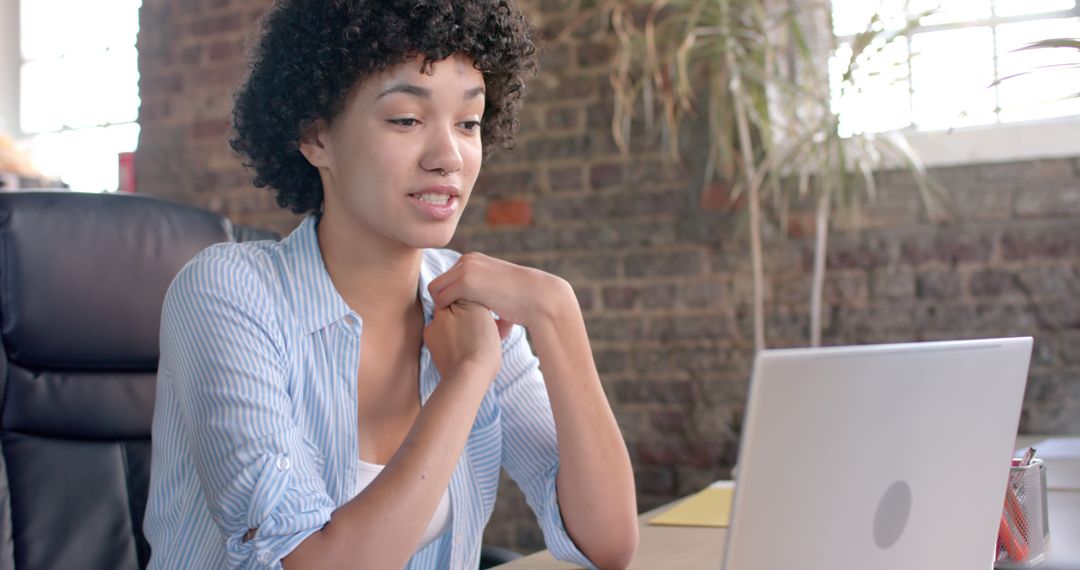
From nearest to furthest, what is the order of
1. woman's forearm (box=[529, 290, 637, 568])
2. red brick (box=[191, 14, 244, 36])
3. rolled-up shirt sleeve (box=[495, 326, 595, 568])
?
woman's forearm (box=[529, 290, 637, 568]) → rolled-up shirt sleeve (box=[495, 326, 595, 568]) → red brick (box=[191, 14, 244, 36])

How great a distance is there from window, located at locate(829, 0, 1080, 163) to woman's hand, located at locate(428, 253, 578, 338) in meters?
1.45

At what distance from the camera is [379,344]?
143 centimetres

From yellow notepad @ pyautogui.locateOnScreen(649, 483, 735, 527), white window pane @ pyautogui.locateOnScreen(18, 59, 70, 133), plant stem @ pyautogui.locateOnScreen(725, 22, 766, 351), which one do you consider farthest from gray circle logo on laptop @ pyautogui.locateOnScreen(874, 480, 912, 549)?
white window pane @ pyautogui.locateOnScreen(18, 59, 70, 133)

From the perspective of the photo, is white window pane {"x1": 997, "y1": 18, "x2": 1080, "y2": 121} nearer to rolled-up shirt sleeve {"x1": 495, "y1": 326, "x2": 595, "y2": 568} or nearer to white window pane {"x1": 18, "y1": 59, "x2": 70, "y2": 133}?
rolled-up shirt sleeve {"x1": 495, "y1": 326, "x2": 595, "y2": 568}

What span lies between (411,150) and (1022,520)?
0.82 metres

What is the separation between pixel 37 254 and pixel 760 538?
1.13m

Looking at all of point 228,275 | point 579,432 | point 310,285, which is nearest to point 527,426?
point 579,432

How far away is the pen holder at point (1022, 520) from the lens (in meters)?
1.18

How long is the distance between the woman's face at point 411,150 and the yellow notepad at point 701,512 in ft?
1.78

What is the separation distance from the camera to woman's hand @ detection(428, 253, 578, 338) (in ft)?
4.64

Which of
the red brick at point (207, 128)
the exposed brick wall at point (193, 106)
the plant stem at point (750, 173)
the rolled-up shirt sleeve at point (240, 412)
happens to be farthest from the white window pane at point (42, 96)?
the rolled-up shirt sleeve at point (240, 412)

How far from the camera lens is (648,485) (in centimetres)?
300

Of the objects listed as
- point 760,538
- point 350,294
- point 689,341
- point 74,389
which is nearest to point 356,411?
point 350,294

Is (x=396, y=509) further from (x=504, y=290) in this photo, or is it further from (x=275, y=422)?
(x=504, y=290)
